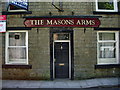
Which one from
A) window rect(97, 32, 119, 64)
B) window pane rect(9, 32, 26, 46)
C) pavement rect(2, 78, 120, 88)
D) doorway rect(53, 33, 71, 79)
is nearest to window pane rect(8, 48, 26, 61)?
window pane rect(9, 32, 26, 46)

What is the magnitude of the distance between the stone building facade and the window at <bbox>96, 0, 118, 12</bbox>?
175 mm

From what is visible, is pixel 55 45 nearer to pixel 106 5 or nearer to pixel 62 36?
pixel 62 36

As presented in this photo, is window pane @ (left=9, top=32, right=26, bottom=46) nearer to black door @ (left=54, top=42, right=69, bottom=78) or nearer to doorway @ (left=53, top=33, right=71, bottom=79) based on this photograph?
doorway @ (left=53, top=33, right=71, bottom=79)

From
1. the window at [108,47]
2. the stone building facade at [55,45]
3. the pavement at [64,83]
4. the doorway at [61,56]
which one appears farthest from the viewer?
the window at [108,47]

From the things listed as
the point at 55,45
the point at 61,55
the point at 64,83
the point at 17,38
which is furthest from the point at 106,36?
the point at 17,38

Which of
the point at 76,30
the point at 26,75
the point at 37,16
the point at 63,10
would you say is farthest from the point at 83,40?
the point at 26,75

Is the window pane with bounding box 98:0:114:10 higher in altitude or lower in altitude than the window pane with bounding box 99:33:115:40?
higher

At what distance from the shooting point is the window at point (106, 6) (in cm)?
885

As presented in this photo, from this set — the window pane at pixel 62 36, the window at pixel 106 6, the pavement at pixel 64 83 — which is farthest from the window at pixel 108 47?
the window pane at pixel 62 36

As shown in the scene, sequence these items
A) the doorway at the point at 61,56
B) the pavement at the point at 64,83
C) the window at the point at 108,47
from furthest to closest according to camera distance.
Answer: the window at the point at 108,47
the doorway at the point at 61,56
the pavement at the point at 64,83

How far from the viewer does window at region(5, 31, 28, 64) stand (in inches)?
346

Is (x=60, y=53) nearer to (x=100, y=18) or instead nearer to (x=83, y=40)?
(x=83, y=40)

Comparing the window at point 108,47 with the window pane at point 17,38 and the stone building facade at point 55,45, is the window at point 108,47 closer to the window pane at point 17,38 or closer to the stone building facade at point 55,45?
the stone building facade at point 55,45

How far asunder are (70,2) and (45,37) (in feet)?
8.28
